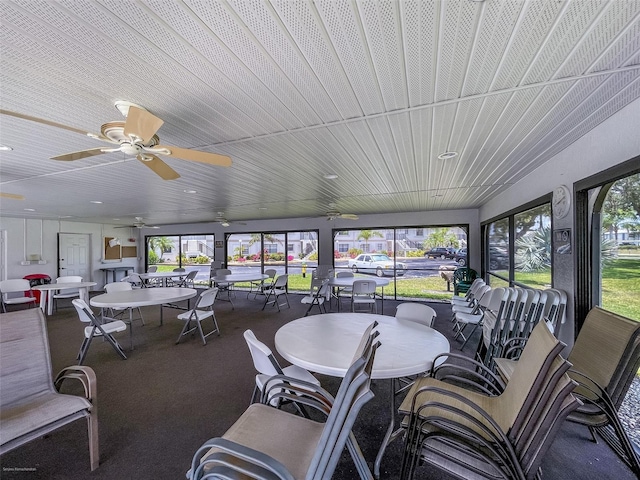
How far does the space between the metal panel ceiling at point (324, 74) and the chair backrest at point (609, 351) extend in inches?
62.6

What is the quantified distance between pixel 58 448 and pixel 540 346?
342 centimetres

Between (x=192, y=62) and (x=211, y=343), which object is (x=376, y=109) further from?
(x=211, y=343)

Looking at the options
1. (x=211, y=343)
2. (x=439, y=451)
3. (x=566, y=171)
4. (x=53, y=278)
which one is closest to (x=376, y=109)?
(x=439, y=451)

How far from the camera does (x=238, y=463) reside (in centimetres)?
109

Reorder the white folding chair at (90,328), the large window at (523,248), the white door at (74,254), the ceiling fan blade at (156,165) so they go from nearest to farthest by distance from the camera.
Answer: the ceiling fan blade at (156,165) < the white folding chair at (90,328) < the large window at (523,248) < the white door at (74,254)

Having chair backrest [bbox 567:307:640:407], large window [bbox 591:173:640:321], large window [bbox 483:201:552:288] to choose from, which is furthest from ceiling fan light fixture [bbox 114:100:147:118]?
large window [bbox 483:201:552:288]

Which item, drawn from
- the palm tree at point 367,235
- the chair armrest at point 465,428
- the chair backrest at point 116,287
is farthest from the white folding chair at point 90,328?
the palm tree at point 367,235

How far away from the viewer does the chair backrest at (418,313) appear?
8.56 ft

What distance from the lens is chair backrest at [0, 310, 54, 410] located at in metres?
1.73

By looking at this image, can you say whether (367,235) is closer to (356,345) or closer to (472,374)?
(472,374)

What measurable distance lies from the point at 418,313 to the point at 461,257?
5463 mm

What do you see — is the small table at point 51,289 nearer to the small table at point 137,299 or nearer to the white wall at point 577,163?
the small table at point 137,299

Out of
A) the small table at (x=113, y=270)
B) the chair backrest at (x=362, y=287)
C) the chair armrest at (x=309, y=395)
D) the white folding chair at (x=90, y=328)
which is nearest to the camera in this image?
the chair armrest at (x=309, y=395)

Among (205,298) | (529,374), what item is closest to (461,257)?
(529,374)
